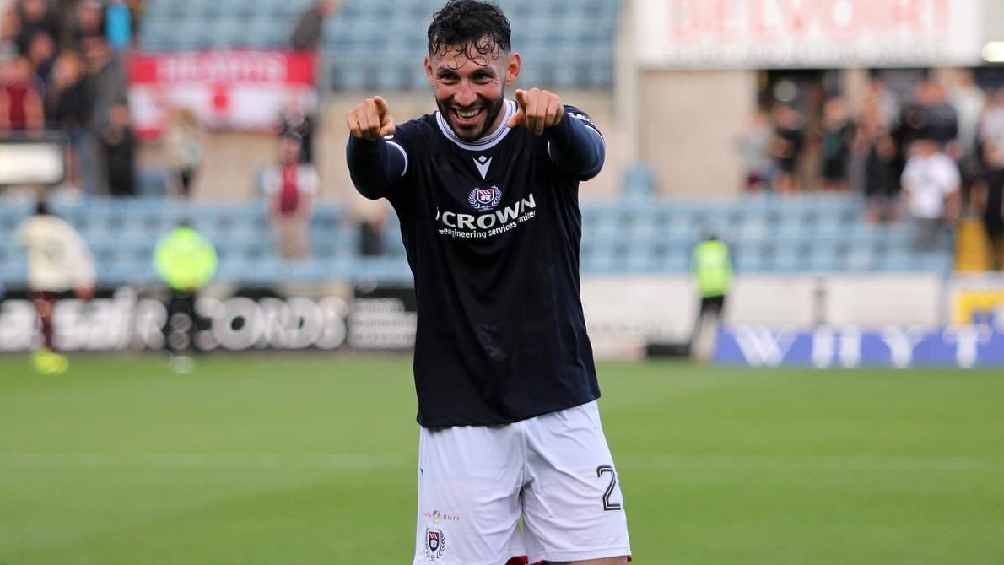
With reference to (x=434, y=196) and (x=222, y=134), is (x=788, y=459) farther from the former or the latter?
(x=222, y=134)

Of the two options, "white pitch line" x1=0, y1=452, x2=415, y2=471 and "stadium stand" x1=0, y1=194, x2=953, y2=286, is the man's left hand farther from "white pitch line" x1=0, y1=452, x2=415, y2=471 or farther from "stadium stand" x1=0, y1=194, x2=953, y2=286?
"stadium stand" x1=0, y1=194, x2=953, y2=286

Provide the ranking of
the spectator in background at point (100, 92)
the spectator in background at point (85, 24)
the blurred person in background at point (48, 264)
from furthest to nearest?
the spectator in background at point (85, 24)
the spectator in background at point (100, 92)
the blurred person in background at point (48, 264)

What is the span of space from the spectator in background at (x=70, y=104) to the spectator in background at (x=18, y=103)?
1.07 feet

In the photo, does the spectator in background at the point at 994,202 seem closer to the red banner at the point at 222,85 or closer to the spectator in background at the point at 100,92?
the red banner at the point at 222,85

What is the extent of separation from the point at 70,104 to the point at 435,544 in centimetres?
2225

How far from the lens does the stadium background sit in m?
12.9

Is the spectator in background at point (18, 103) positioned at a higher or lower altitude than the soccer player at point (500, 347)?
higher

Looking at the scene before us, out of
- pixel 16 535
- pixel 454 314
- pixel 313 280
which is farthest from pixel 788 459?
pixel 313 280

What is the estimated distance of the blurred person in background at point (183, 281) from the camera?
22.6 metres

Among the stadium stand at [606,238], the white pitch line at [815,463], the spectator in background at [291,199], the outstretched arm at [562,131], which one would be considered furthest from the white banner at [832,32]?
the outstretched arm at [562,131]

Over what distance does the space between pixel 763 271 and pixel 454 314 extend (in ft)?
64.0

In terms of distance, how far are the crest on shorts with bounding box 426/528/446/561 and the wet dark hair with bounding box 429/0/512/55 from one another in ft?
4.56

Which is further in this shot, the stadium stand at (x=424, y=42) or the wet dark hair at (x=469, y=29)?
the stadium stand at (x=424, y=42)

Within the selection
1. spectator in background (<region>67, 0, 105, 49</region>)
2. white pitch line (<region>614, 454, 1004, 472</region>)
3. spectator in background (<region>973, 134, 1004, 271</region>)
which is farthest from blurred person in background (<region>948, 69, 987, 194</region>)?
spectator in background (<region>67, 0, 105, 49</region>)
